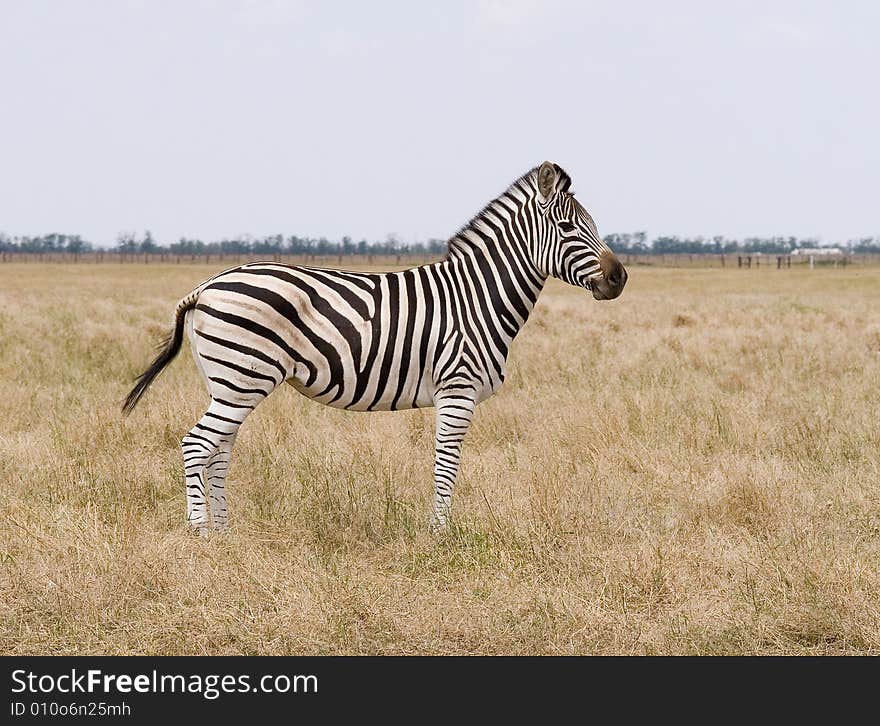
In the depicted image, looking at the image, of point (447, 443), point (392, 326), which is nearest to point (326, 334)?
point (392, 326)

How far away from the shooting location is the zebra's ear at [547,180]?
654 cm

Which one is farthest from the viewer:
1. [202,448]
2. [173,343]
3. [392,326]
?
[173,343]

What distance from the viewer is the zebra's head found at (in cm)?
656

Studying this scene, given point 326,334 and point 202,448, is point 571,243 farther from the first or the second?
point 202,448

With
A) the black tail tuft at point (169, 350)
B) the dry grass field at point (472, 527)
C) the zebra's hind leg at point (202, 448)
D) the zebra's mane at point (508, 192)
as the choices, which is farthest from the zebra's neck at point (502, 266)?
the black tail tuft at point (169, 350)

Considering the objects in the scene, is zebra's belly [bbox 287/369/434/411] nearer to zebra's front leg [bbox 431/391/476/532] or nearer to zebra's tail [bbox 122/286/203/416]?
zebra's front leg [bbox 431/391/476/532]

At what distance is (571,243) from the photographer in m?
6.63

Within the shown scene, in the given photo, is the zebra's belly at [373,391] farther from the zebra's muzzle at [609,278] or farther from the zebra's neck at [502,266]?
the zebra's muzzle at [609,278]

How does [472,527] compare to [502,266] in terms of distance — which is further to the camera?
[502,266]

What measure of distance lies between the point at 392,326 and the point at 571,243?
1.42 metres

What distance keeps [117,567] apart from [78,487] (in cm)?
219

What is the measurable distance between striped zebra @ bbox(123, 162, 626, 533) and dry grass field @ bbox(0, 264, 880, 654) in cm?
66

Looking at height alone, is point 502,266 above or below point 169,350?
above

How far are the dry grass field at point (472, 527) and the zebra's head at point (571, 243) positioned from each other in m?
1.67
